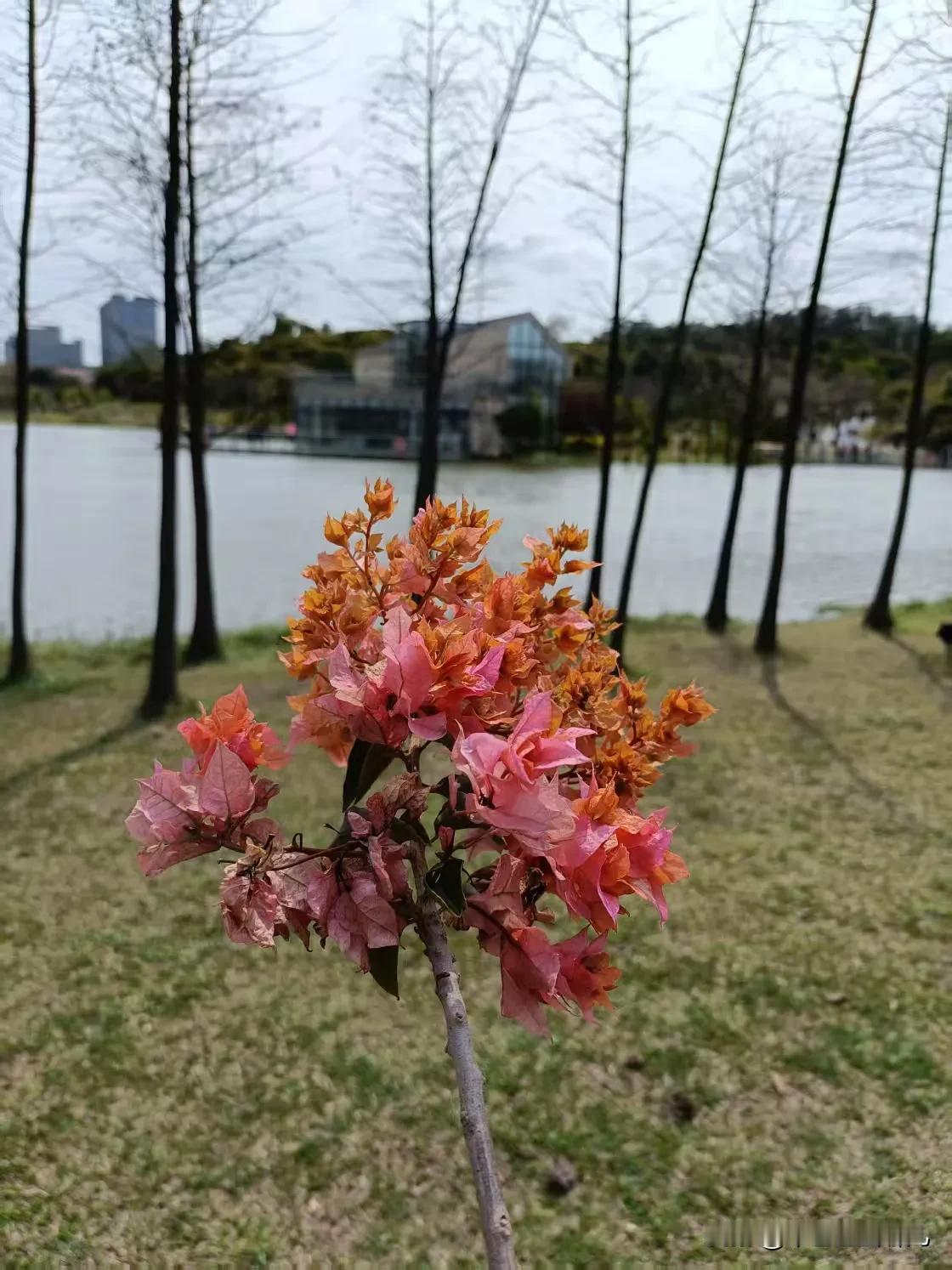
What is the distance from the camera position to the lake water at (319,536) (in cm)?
922

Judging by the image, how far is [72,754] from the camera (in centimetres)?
507

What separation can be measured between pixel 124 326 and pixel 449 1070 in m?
6.54

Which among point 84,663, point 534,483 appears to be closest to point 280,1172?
point 84,663

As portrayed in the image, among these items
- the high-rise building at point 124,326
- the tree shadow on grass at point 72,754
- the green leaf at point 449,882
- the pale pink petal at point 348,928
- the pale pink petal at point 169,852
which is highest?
the high-rise building at point 124,326

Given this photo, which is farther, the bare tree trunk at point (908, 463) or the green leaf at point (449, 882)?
the bare tree trunk at point (908, 463)

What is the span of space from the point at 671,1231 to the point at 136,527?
11.9 meters

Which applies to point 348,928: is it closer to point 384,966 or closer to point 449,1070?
point 384,966

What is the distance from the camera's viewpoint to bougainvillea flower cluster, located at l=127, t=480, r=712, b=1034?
69 cm

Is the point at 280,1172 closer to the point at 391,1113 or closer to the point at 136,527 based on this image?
the point at 391,1113

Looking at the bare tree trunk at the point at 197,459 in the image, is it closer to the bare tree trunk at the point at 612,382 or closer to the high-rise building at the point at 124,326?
the high-rise building at the point at 124,326

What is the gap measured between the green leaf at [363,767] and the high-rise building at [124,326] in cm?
671

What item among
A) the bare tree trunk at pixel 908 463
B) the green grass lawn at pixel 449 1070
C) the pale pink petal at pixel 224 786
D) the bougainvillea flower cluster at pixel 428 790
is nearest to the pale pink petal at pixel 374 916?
the bougainvillea flower cluster at pixel 428 790

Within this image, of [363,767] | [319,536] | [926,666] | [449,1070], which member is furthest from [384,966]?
[926,666]

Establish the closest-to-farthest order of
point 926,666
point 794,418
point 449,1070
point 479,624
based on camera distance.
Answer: point 479,624
point 449,1070
point 926,666
point 794,418
